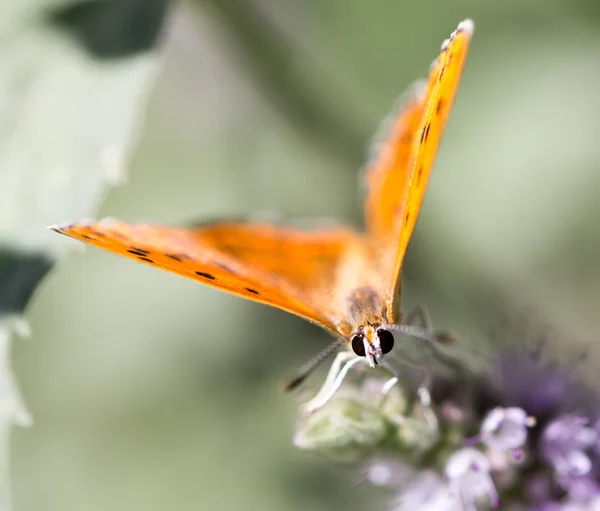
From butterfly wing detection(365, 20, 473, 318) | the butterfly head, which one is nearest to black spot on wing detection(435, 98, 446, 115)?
butterfly wing detection(365, 20, 473, 318)

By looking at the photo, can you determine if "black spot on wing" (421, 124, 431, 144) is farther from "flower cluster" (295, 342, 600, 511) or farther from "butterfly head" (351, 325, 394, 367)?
"flower cluster" (295, 342, 600, 511)

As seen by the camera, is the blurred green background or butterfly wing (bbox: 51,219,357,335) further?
the blurred green background

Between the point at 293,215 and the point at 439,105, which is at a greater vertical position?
the point at 439,105

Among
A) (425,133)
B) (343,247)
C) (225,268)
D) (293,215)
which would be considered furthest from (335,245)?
(293,215)

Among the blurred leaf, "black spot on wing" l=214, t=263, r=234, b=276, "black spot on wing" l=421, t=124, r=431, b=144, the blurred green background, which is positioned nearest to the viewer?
"black spot on wing" l=421, t=124, r=431, b=144

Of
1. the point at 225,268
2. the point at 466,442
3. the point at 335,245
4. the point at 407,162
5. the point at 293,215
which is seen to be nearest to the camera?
the point at 225,268

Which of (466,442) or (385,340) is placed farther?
(466,442)

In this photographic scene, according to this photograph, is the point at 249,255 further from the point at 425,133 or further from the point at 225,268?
the point at 425,133

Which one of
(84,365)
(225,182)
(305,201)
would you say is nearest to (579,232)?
(305,201)
